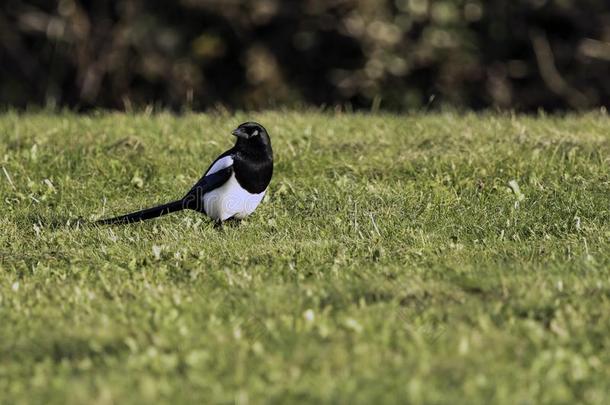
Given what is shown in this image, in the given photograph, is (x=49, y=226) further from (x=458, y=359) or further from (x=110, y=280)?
(x=458, y=359)

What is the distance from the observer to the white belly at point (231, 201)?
8828mm

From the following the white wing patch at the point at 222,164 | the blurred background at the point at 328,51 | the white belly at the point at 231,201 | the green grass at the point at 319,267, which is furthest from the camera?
the blurred background at the point at 328,51

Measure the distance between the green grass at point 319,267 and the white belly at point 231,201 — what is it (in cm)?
21

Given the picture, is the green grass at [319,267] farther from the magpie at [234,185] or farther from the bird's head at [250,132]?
the bird's head at [250,132]

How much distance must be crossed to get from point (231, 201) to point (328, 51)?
1098 cm

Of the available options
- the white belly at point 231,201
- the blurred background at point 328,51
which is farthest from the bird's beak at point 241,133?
the blurred background at point 328,51

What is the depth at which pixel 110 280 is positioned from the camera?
24.6 feet

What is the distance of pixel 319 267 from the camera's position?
7.64m

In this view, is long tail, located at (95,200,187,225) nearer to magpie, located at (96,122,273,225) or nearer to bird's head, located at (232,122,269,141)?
magpie, located at (96,122,273,225)

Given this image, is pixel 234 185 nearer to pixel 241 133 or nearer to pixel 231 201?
pixel 231 201

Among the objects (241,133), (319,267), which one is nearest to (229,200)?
(241,133)

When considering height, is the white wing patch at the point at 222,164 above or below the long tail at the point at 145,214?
above

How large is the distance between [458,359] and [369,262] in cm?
203

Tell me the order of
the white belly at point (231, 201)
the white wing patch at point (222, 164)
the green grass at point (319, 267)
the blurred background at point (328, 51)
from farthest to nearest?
1. the blurred background at point (328, 51)
2. the white wing patch at point (222, 164)
3. the white belly at point (231, 201)
4. the green grass at point (319, 267)
